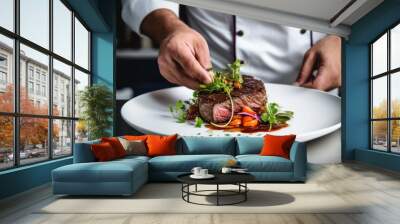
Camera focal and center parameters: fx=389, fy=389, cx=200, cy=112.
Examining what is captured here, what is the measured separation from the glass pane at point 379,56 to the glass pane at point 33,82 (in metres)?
6.37

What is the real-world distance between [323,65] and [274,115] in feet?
5.40

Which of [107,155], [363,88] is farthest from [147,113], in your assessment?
[363,88]

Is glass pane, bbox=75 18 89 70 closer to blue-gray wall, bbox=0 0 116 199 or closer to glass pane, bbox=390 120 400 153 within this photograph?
blue-gray wall, bbox=0 0 116 199

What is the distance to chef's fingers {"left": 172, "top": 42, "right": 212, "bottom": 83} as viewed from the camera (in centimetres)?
810

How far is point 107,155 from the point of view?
207 inches

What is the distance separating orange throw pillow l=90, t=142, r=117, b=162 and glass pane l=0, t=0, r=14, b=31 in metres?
1.79

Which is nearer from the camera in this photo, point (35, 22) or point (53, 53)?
point (35, 22)

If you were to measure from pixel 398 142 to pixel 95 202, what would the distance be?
18.4 ft

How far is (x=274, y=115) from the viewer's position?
8.00 metres

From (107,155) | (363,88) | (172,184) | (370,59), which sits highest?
(370,59)

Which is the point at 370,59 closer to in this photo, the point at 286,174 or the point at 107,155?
the point at 286,174

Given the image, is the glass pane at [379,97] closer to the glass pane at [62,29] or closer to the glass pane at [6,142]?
the glass pane at [62,29]

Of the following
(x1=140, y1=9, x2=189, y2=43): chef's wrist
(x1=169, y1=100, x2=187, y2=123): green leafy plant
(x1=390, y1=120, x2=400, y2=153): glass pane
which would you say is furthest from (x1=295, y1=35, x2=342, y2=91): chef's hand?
(x1=140, y1=9, x2=189, y2=43): chef's wrist

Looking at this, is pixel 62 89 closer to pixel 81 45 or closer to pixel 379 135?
pixel 81 45
